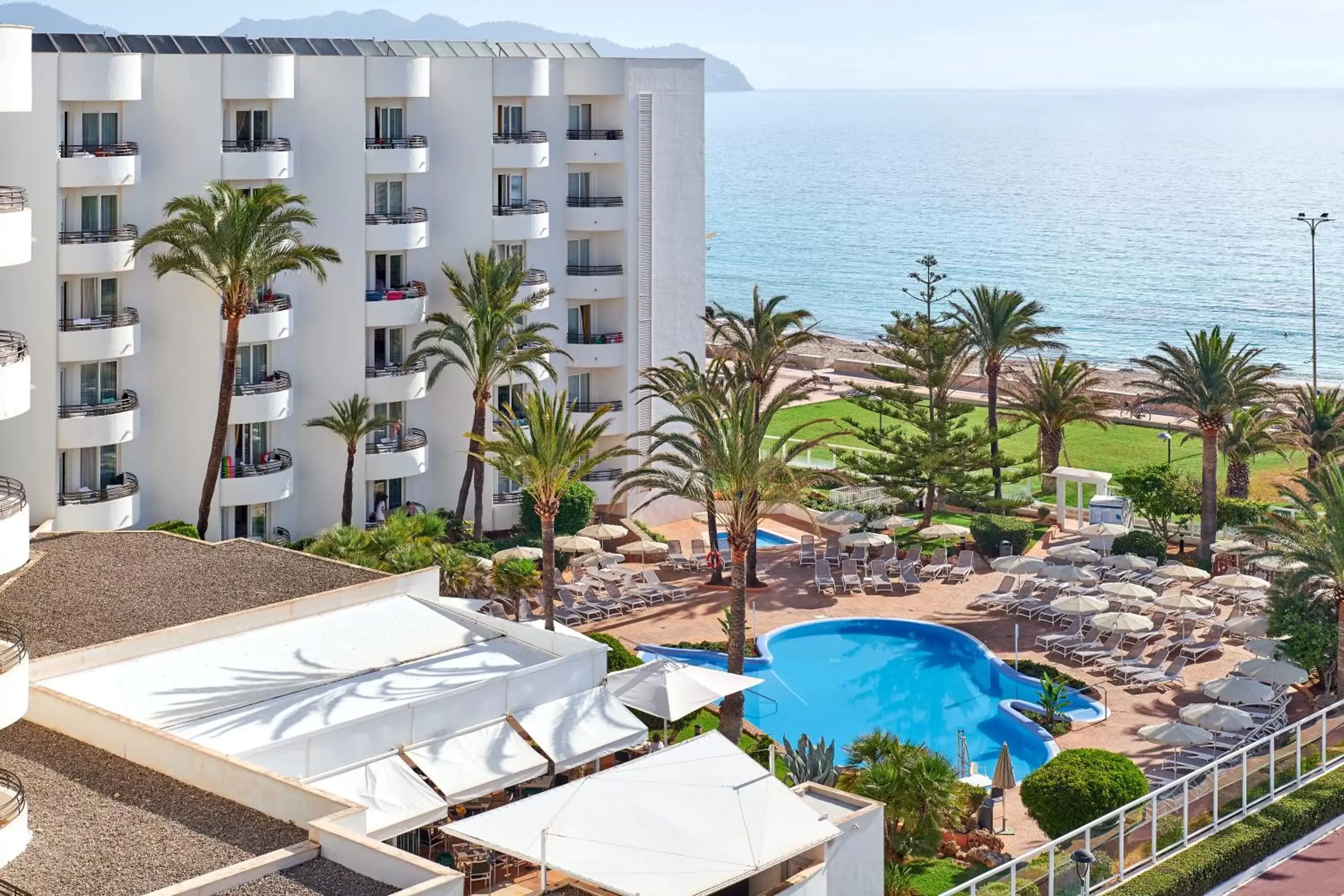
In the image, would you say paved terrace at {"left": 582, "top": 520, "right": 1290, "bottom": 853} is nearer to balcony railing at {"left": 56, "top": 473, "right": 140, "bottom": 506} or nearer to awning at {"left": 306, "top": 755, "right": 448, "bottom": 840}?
balcony railing at {"left": 56, "top": 473, "right": 140, "bottom": 506}

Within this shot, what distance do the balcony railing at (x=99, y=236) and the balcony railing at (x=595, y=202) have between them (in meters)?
12.5

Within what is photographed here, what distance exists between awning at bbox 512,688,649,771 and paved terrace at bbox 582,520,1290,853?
8.55 metres

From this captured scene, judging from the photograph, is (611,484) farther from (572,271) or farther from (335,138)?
(335,138)

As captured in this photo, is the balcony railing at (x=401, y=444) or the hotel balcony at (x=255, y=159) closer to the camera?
the hotel balcony at (x=255, y=159)

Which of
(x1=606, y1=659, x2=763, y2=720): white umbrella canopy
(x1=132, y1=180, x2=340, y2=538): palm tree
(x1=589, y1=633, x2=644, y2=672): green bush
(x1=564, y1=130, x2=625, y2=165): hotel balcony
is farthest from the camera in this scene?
(x1=564, y1=130, x2=625, y2=165): hotel balcony

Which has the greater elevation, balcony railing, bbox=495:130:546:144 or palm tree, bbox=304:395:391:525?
balcony railing, bbox=495:130:546:144

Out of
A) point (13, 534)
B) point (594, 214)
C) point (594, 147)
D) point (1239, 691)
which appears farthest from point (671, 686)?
point (594, 147)

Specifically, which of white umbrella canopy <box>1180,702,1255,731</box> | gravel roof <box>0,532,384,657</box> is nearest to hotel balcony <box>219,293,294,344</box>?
gravel roof <box>0,532,384,657</box>

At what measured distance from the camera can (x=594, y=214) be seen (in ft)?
148

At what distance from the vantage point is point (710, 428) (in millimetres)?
29062

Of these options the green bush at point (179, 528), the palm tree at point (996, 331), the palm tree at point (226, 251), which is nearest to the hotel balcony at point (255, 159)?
the palm tree at point (226, 251)

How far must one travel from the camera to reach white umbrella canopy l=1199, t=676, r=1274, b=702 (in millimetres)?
29562

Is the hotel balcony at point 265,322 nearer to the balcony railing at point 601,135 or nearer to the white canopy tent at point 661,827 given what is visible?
the balcony railing at point 601,135

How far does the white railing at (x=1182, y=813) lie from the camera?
2125 centimetres
